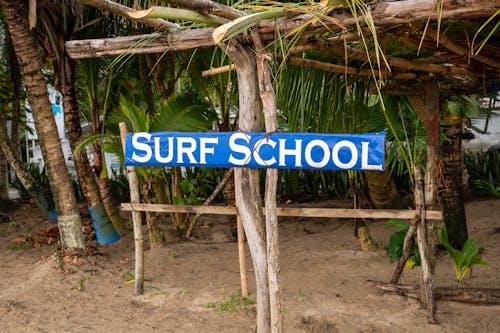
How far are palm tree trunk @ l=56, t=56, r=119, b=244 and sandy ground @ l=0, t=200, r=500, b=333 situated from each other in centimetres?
24

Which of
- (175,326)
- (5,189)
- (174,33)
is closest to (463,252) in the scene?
(175,326)

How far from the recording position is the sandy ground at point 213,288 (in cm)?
479

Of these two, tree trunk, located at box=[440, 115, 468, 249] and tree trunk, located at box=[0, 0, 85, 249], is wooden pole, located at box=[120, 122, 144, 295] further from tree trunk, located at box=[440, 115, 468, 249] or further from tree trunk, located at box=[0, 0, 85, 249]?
tree trunk, located at box=[440, 115, 468, 249]

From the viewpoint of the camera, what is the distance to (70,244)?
6.41 meters

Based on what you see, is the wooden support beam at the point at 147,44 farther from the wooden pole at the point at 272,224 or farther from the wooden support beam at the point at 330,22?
the wooden pole at the point at 272,224

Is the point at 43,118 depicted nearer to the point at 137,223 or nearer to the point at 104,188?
the point at 104,188

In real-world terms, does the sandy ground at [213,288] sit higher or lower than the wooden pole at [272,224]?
lower

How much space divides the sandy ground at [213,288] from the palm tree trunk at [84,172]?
0.24 meters

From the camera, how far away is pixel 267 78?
3537 mm

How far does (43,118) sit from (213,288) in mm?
2519

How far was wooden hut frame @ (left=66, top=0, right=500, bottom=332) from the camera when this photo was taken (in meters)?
3.07

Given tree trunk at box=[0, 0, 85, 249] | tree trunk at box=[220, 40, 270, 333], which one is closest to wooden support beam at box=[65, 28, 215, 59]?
tree trunk at box=[220, 40, 270, 333]

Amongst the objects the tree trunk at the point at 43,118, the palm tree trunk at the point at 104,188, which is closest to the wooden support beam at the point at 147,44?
the tree trunk at the point at 43,118

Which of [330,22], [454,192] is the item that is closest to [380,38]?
[330,22]
